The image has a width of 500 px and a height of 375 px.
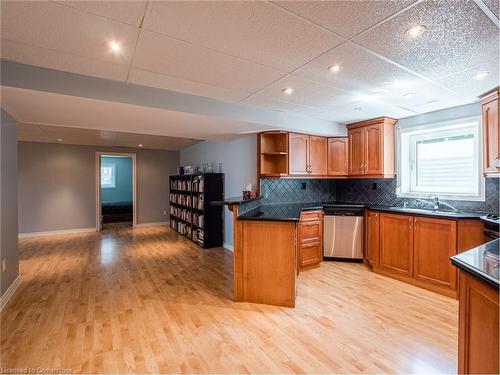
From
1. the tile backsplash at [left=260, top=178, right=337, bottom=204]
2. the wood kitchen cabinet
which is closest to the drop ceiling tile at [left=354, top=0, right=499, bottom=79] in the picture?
the wood kitchen cabinet

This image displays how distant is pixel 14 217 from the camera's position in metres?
3.10

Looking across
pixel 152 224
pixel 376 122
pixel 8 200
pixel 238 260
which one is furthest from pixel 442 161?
pixel 152 224

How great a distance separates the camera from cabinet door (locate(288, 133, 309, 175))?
4055mm

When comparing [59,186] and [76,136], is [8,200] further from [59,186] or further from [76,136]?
[59,186]

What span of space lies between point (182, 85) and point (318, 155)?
270 centimetres

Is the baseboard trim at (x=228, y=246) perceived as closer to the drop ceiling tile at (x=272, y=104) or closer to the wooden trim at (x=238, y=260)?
the wooden trim at (x=238, y=260)

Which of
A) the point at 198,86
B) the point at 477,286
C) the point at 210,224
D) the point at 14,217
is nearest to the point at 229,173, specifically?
→ the point at 210,224

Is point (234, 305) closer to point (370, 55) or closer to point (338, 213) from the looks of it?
point (338, 213)

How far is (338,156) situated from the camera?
14.5ft

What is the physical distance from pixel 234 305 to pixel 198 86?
7.82 ft

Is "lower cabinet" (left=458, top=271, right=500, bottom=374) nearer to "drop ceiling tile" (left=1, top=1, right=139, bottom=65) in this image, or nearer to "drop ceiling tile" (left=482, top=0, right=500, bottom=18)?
"drop ceiling tile" (left=482, top=0, right=500, bottom=18)

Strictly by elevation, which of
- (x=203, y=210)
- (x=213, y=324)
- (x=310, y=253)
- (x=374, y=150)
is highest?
(x=374, y=150)

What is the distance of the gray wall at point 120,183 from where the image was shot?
959 centimetres

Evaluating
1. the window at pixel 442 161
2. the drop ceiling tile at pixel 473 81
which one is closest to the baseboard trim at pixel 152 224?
the window at pixel 442 161
